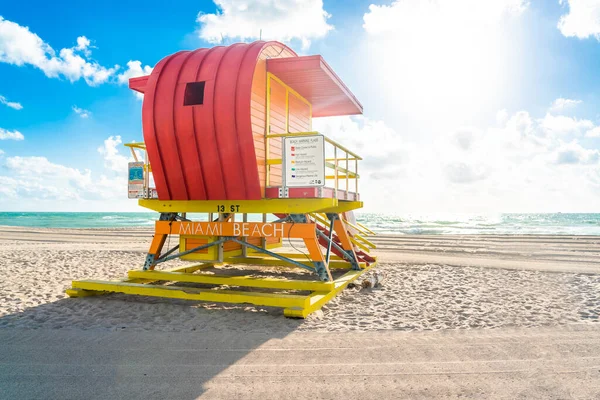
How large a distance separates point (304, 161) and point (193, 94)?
255 cm

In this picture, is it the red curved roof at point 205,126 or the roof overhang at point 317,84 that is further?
the roof overhang at point 317,84

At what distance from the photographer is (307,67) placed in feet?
27.5

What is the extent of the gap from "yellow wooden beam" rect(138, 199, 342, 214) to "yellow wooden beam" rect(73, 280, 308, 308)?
156 centimetres

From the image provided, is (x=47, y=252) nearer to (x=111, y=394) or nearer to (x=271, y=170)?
(x=271, y=170)

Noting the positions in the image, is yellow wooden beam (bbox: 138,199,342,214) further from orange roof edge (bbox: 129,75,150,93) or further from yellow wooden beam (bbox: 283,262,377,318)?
orange roof edge (bbox: 129,75,150,93)

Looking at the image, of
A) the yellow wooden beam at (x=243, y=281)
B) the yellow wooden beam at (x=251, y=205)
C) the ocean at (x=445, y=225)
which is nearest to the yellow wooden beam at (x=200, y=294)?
the yellow wooden beam at (x=243, y=281)

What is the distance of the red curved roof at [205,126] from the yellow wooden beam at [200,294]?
1840mm

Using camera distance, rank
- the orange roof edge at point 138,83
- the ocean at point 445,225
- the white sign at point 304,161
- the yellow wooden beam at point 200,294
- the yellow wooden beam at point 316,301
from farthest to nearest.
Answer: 1. the ocean at point 445,225
2. the orange roof edge at point 138,83
3. the white sign at point 304,161
4. the yellow wooden beam at point 200,294
5. the yellow wooden beam at point 316,301

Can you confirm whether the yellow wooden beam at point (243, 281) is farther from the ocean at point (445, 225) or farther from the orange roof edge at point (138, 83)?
the ocean at point (445, 225)

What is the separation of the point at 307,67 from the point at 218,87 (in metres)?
1.76

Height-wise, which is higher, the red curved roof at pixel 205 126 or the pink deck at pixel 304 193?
the red curved roof at pixel 205 126

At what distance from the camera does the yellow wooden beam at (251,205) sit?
7.97 meters

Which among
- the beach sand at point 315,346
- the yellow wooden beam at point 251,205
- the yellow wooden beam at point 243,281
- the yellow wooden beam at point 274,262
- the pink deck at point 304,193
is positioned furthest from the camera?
the yellow wooden beam at point 274,262

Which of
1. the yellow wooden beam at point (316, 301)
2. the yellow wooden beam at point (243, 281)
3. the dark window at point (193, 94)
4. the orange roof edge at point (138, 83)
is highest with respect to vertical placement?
the orange roof edge at point (138, 83)
